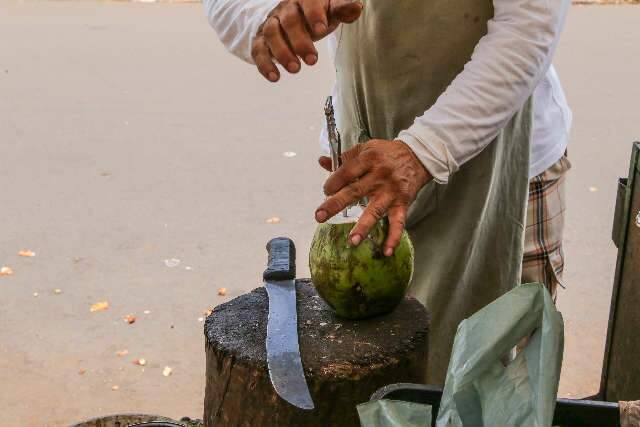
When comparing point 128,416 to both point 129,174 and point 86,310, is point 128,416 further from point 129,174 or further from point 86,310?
point 129,174

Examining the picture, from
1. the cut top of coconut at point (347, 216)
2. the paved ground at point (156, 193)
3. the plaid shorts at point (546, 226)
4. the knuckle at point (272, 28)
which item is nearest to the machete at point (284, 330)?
the cut top of coconut at point (347, 216)

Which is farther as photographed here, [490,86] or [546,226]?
[546,226]

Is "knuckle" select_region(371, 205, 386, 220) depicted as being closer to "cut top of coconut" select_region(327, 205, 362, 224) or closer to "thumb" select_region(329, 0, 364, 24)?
"cut top of coconut" select_region(327, 205, 362, 224)

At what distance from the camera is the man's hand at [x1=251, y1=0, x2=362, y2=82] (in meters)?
1.85

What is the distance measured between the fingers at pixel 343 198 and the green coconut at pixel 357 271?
0.30 ft

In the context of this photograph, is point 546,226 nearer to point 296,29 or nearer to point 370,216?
point 370,216

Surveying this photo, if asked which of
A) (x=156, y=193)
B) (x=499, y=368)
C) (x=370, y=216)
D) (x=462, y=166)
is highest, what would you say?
(x=156, y=193)

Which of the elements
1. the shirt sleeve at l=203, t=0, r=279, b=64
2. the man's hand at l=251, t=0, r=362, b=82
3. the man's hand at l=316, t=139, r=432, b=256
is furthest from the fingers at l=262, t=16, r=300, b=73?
the man's hand at l=316, t=139, r=432, b=256

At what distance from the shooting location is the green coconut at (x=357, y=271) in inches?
73.3

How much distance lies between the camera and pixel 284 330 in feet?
6.14

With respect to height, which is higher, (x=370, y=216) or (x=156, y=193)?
(x=156, y=193)

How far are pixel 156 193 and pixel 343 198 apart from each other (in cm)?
359

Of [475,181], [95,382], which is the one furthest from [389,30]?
[95,382]

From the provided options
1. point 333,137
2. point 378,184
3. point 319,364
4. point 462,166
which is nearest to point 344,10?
point 333,137
